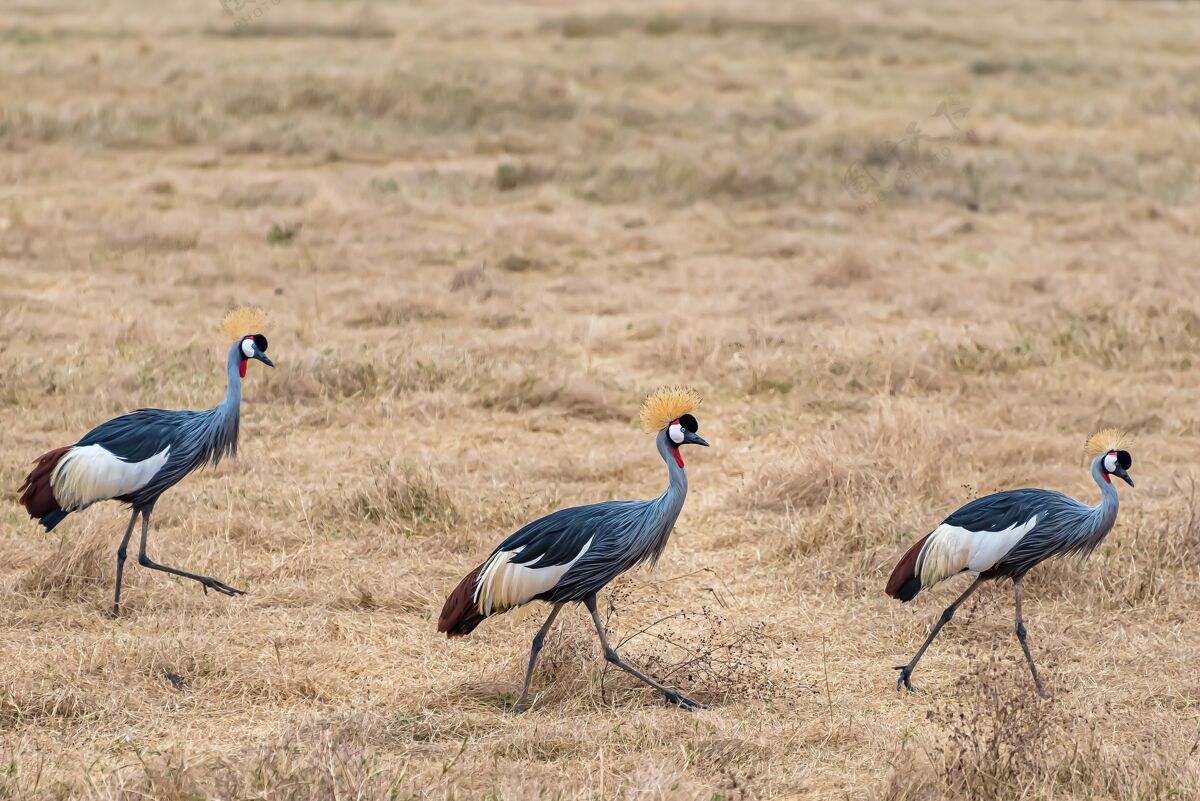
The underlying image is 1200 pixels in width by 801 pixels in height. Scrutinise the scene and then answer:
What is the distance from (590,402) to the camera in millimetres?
8328

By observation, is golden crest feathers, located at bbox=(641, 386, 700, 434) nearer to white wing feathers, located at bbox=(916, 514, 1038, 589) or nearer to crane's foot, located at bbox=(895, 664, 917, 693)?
white wing feathers, located at bbox=(916, 514, 1038, 589)

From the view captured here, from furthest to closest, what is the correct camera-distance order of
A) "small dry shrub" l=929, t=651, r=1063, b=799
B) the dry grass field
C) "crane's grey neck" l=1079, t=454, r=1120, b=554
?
"crane's grey neck" l=1079, t=454, r=1120, b=554, the dry grass field, "small dry shrub" l=929, t=651, r=1063, b=799

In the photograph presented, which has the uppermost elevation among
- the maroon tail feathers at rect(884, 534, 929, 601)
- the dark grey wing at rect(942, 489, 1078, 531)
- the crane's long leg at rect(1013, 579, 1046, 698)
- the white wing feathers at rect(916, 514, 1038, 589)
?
the dark grey wing at rect(942, 489, 1078, 531)

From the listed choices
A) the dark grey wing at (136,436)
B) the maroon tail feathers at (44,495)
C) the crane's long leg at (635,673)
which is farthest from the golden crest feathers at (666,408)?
the maroon tail feathers at (44,495)

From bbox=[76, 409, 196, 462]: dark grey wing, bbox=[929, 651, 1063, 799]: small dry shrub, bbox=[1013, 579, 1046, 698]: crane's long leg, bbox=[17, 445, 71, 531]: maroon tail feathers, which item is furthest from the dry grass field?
bbox=[76, 409, 196, 462]: dark grey wing

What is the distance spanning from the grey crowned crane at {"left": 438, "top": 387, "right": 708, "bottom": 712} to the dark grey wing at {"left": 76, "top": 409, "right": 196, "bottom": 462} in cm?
150

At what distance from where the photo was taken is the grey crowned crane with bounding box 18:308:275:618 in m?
5.42

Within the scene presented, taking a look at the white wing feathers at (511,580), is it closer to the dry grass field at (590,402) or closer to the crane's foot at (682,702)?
the dry grass field at (590,402)

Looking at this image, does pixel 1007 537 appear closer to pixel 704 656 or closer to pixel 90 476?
pixel 704 656

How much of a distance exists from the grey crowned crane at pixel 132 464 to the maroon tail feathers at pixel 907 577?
2550mm

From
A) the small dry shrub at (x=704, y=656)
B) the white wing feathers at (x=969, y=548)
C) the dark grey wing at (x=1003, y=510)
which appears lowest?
the small dry shrub at (x=704, y=656)

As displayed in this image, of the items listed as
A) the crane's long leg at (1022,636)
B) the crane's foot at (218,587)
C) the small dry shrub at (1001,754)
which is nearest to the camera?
the small dry shrub at (1001,754)

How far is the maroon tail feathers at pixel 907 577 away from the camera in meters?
5.08

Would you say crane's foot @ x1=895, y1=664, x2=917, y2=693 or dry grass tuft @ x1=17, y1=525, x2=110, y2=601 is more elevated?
dry grass tuft @ x1=17, y1=525, x2=110, y2=601
